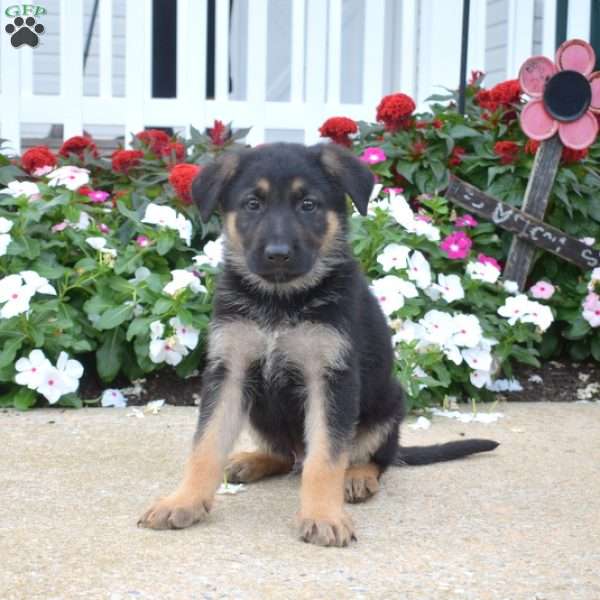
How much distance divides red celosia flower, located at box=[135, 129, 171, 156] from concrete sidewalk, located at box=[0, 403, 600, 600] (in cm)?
217

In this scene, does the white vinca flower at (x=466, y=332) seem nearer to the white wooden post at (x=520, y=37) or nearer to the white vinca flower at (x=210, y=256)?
the white vinca flower at (x=210, y=256)

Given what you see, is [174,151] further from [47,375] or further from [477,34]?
[477,34]

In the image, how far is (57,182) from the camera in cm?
571

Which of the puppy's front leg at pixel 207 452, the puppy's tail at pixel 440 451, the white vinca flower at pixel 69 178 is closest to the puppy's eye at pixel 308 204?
the puppy's front leg at pixel 207 452

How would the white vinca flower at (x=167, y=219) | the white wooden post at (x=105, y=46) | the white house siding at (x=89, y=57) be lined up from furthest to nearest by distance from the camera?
the white house siding at (x=89, y=57), the white wooden post at (x=105, y=46), the white vinca flower at (x=167, y=219)

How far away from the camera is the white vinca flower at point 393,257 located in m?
5.41

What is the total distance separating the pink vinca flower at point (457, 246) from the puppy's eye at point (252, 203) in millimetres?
2437

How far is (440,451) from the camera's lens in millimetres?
4270

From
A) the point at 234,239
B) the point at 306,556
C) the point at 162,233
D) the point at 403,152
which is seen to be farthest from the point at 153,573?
the point at 403,152

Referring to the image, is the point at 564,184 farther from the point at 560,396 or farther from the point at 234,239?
the point at 234,239

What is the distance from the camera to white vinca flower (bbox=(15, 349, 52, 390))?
16.2 feet

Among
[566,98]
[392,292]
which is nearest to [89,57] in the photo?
[566,98]

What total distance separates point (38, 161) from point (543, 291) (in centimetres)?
303

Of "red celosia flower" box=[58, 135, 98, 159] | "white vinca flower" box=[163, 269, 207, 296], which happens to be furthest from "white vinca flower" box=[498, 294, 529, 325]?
"red celosia flower" box=[58, 135, 98, 159]
